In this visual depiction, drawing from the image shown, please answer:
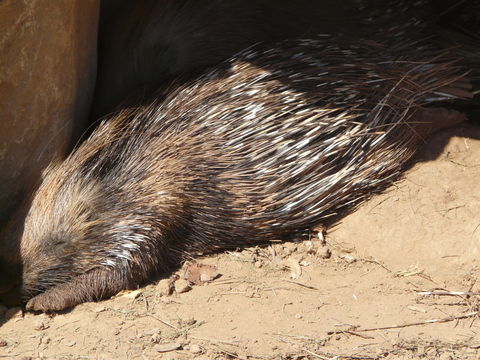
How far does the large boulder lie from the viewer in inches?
128

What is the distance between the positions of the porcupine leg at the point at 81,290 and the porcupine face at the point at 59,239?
0.15 feet

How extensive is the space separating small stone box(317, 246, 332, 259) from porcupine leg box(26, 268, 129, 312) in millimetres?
1034

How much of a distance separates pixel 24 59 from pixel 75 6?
39cm

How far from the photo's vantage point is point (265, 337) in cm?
299

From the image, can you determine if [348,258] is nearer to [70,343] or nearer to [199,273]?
[199,273]

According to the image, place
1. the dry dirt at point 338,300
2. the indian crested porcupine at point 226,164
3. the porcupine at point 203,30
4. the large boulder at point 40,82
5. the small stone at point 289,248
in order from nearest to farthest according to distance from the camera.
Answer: the dry dirt at point 338,300, the large boulder at point 40,82, the indian crested porcupine at point 226,164, the small stone at point 289,248, the porcupine at point 203,30

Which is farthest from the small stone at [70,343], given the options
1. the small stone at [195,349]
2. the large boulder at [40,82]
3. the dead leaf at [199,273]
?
the large boulder at [40,82]

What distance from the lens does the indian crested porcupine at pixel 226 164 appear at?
3.54 metres

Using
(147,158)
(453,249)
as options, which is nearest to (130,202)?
(147,158)

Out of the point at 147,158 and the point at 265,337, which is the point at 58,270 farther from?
the point at 265,337

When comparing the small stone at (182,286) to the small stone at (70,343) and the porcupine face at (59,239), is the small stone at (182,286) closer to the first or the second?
the porcupine face at (59,239)

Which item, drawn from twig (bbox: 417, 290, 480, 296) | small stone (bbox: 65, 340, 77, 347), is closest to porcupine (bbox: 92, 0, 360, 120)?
small stone (bbox: 65, 340, 77, 347)

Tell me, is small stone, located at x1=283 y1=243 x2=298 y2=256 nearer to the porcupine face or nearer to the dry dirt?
the dry dirt

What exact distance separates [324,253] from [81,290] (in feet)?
4.22
